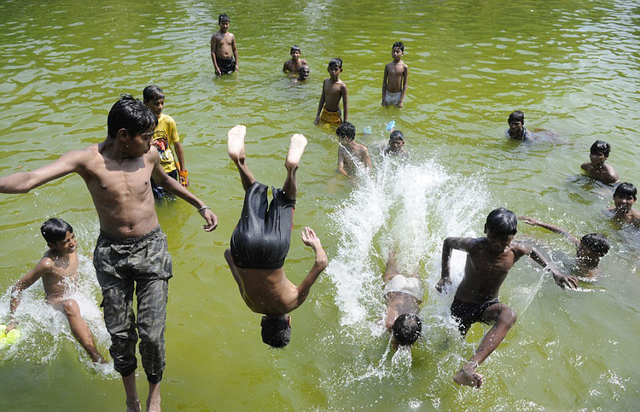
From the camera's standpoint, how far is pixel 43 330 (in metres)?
4.52

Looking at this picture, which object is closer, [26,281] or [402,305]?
[26,281]

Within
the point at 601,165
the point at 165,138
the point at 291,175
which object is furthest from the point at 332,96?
the point at 291,175

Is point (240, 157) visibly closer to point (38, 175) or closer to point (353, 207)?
point (38, 175)

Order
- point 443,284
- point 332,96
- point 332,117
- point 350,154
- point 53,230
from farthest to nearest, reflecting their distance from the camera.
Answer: point 332,117 < point 332,96 < point 350,154 < point 443,284 < point 53,230

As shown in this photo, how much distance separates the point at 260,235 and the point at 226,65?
947 centimetres

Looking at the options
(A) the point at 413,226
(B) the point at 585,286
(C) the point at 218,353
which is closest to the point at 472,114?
(A) the point at 413,226

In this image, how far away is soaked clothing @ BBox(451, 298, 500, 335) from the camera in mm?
4309

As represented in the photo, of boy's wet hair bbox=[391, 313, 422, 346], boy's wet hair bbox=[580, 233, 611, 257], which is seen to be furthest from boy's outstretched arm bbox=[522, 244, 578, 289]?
boy's wet hair bbox=[391, 313, 422, 346]

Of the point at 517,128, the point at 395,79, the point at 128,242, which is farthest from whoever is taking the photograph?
the point at 395,79

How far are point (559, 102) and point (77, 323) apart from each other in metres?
11.0

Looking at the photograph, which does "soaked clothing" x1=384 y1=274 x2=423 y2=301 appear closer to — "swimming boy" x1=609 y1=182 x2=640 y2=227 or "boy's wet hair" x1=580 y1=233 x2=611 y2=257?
"boy's wet hair" x1=580 y1=233 x2=611 y2=257

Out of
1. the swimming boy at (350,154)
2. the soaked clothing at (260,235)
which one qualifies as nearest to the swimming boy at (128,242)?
the soaked clothing at (260,235)

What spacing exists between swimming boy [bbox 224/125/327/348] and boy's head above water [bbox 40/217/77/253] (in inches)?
69.6

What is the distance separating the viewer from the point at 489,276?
13.8 feet
